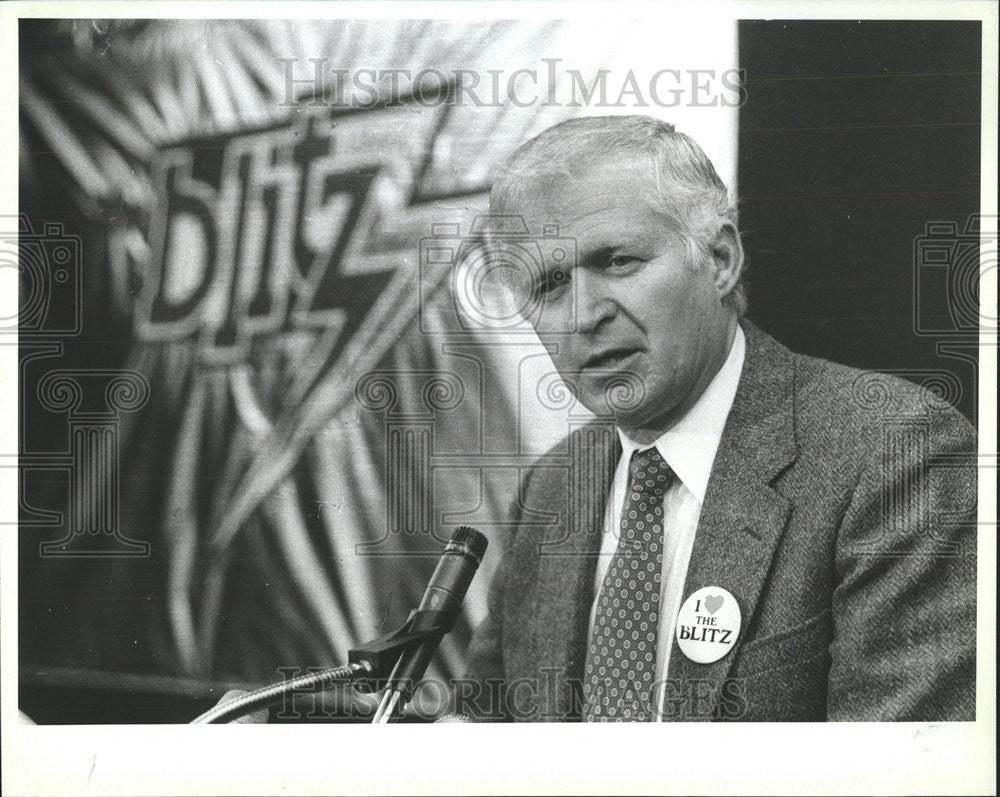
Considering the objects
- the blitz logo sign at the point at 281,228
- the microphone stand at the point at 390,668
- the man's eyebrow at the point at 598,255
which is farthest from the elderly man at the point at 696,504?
the blitz logo sign at the point at 281,228

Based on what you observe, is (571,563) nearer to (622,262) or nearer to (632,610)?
(632,610)

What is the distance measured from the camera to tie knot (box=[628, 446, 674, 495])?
2.54 m

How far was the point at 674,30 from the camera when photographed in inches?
103

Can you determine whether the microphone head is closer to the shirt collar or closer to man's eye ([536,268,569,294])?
the shirt collar

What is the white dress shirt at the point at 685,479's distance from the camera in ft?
8.26

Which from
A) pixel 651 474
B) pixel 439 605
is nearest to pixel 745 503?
pixel 651 474

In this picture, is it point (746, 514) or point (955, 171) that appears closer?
point (746, 514)

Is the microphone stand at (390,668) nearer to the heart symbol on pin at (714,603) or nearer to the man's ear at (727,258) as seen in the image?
the heart symbol on pin at (714,603)

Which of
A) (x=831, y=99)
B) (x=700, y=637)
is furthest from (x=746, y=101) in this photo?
(x=700, y=637)

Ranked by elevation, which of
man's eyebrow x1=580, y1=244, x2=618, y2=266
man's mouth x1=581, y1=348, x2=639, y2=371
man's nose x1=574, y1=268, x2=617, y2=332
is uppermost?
man's eyebrow x1=580, y1=244, x2=618, y2=266

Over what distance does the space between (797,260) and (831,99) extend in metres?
0.39

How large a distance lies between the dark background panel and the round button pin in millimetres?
605

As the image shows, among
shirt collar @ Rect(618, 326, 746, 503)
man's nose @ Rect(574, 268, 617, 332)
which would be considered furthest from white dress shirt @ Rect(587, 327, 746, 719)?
man's nose @ Rect(574, 268, 617, 332)

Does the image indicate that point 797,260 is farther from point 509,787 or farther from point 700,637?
point 509,787
